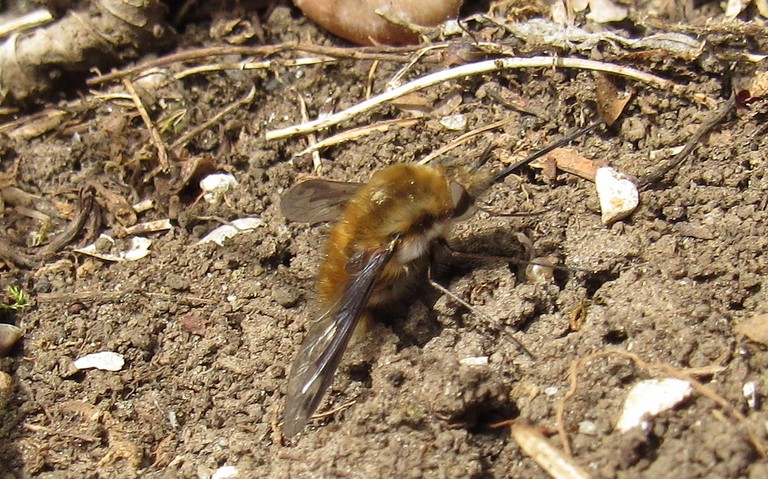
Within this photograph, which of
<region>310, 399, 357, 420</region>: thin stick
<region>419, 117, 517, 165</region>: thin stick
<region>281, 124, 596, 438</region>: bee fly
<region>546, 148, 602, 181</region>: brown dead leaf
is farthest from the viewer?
<region>419, 117, 517, 165</region>: thin stick

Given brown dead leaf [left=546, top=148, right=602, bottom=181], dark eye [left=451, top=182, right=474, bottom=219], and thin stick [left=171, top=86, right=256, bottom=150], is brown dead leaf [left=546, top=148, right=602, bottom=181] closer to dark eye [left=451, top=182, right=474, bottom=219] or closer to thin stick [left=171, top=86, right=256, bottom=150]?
dark eye [left=451, top=182, right=474, bottom=219]

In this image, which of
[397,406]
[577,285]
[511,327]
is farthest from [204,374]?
[577,285]

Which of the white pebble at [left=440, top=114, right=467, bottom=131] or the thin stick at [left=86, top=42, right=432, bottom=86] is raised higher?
the thin stick at [left=86, top=42, right=432, bottom=86]

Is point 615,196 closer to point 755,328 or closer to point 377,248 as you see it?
point 755,328

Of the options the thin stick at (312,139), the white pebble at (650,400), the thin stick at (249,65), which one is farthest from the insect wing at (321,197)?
the white pebble at (650,400)

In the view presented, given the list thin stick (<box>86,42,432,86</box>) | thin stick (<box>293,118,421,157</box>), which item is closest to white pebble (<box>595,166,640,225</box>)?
thin stick (<box>293,118,421,157</box>)

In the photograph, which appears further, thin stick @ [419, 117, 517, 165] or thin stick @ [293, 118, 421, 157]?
thin stick @ [293, 118, 421, 157]
